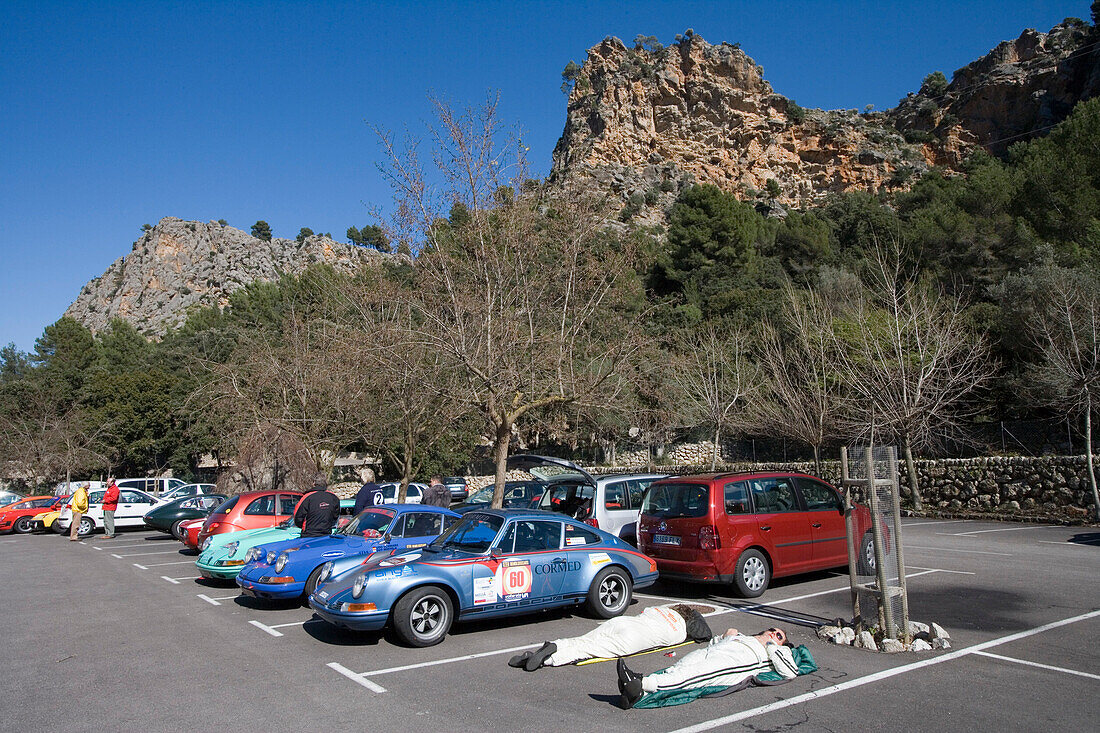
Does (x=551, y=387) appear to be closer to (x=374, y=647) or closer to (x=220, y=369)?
(x=374, y=647)

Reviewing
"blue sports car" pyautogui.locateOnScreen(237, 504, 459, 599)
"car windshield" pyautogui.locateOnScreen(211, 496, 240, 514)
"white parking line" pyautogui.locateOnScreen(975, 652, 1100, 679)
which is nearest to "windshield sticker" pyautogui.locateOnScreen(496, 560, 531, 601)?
"blue sports car" pyautogui.locateOnScreen(237, 504, 459, 599)

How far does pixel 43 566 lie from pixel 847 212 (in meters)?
59.1

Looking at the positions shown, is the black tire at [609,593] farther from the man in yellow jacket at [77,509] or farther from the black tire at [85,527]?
the black tire at [85,527]

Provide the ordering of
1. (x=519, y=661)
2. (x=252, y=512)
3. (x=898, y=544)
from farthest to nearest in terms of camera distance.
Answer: (x=252, y=512) → (x=898, y=544) → (x=519, y=661)

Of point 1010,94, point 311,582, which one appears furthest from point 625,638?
point 1010,94

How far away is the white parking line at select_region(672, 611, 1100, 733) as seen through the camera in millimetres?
5168

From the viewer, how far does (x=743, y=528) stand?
31.4 feet

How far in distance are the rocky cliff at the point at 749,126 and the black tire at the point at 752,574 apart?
75371 millimetres

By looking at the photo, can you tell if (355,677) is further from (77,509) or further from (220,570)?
(77,509)

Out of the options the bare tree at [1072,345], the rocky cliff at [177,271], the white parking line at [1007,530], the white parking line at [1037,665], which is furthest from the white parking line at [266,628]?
the rocky cliff at [177,271]

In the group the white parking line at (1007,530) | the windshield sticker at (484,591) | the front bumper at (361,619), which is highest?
the windshield sticker at (484,591)

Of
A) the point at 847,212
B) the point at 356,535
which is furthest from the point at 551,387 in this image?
the point at 847,212

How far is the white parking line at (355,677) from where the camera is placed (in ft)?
20.3

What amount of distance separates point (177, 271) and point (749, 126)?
88.1 metres
